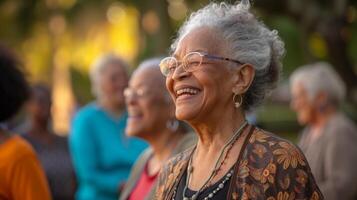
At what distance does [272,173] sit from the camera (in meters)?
3.19

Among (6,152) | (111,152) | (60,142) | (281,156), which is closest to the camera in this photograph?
(281,156)

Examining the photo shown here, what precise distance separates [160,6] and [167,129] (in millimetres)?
9248

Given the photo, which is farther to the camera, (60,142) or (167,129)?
(60,142)

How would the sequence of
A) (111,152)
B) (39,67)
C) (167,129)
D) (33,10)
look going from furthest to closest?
(39,67)
(33,10)
(111,152)
(167,129)

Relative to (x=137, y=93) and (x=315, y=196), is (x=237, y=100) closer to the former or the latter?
(x=315, y=196)

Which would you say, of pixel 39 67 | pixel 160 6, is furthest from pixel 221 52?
pixel 39 67

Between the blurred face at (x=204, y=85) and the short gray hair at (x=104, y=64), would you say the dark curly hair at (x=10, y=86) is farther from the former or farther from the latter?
the short gray hair at (x=104, y=64)

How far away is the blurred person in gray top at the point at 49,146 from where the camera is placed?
24.5 feet

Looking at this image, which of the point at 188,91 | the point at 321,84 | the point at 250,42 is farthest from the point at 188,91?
the point at 321,84

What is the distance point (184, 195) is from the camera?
136 inches

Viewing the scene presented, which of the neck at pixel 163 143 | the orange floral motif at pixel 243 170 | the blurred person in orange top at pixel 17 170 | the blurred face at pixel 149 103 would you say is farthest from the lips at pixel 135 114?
the orange floral motif at pixel 243 170

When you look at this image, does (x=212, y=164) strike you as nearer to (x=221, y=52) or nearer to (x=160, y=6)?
(x=221, y=52)

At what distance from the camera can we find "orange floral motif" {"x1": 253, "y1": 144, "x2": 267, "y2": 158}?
10.7 feet

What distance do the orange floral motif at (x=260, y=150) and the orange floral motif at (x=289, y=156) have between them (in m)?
0.05
